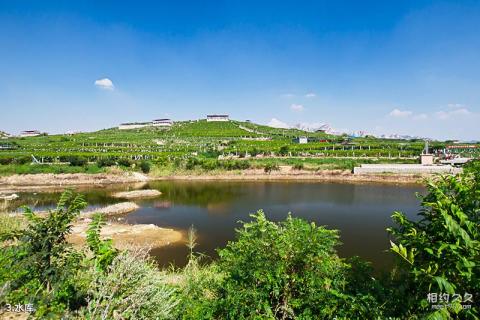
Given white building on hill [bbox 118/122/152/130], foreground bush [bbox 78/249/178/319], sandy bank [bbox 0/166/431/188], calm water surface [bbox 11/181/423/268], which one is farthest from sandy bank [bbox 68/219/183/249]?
white building on hill [bbox 118/122/152/130]

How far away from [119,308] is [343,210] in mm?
28799

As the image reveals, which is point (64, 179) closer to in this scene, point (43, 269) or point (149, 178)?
point (149, 178)

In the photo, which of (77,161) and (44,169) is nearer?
(44,169)

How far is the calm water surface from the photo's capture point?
20.5m

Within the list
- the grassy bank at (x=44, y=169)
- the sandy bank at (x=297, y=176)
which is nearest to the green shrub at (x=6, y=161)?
the grassy bank at (x=44, y=169)

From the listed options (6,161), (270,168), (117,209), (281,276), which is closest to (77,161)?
(6,161)

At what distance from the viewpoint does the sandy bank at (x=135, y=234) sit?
2030 centimetres

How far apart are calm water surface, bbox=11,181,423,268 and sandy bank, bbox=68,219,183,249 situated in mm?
1537

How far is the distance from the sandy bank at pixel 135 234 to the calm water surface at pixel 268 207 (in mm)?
1537

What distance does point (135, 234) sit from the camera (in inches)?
861

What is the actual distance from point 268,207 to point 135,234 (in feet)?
51.7

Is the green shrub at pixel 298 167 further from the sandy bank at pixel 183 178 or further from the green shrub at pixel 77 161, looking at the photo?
the green shrub at pixel 77 161

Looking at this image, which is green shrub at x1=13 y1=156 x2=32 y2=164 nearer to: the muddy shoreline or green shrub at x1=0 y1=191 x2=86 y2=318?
the muddy shoreline

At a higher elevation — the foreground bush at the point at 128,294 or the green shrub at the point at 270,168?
the foreground bush at the point at 128,294
